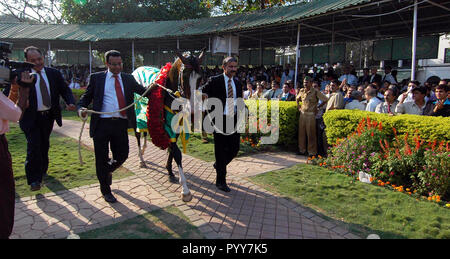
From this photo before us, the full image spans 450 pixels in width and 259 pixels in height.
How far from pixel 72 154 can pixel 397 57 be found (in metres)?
13.3

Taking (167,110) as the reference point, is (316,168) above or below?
below

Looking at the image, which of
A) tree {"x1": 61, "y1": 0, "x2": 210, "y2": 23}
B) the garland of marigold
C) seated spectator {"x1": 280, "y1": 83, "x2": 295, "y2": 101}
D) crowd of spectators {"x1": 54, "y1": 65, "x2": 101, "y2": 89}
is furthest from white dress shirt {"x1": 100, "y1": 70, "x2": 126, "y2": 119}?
tree {"x1": 61, "y1": 0, "x2": 210, "y2": 23}

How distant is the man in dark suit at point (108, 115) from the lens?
167 inches

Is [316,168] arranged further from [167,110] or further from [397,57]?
[397,57]

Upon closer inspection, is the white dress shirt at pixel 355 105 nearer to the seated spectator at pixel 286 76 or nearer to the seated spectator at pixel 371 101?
the seated spectator at pixel 371 101

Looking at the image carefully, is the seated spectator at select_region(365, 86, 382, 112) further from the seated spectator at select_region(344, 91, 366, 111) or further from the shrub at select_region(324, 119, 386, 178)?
the shrub at select_region(324, 119, 386, 178)

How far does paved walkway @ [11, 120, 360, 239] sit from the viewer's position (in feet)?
11.9

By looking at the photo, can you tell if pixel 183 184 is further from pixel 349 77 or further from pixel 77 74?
pixel 77 74

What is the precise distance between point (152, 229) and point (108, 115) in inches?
67.8

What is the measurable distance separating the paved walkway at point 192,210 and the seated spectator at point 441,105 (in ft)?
11.8

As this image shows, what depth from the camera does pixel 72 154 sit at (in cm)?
696

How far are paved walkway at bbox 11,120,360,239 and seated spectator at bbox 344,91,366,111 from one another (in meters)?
3.42
